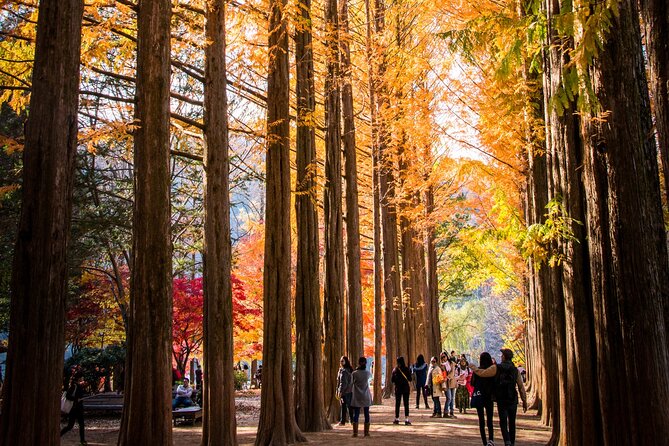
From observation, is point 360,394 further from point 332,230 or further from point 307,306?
point 332,230

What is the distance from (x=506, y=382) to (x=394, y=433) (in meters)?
3.60

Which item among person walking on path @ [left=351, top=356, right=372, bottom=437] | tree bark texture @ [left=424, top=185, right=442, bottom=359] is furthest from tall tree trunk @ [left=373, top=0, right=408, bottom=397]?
person walking on path @ [left=351, top=356, right=372, bottom=437]

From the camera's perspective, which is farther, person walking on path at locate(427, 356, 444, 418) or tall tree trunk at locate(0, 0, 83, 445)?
person walking on path at locate(427, 356, 444, 418)

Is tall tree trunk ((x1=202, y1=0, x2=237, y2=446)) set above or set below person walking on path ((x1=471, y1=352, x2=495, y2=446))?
above

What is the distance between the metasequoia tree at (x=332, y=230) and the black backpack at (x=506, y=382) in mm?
5411

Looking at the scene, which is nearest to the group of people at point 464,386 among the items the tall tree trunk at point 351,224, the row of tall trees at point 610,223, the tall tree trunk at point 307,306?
the tall tree trunk at point 307,306

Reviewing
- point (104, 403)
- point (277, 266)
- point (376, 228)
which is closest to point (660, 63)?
point (277, 266)

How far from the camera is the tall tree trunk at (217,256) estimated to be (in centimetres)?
1007

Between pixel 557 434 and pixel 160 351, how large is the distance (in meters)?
5.89

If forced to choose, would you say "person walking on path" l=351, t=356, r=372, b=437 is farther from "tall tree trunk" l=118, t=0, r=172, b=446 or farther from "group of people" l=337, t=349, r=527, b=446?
"tall tree trunk" l=118, t=0, r=172, b=446

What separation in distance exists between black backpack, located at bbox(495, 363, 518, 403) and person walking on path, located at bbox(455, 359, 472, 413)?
7978mm

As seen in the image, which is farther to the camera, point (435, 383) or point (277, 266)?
point (435, 383)

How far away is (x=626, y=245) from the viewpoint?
618cm

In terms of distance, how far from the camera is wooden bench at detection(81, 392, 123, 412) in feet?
58.1
